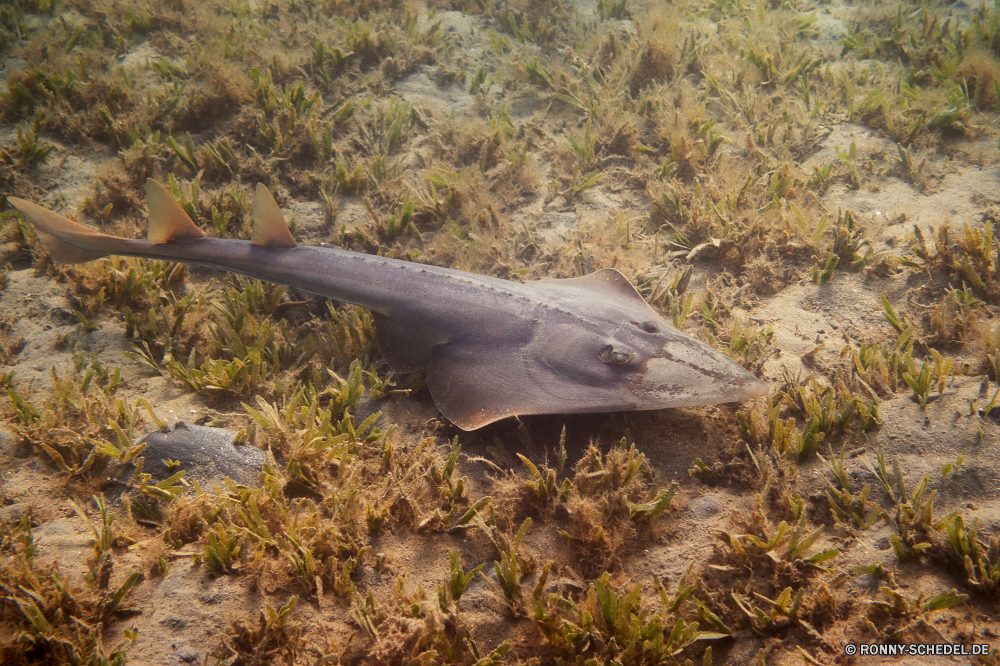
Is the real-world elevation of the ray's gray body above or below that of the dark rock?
above

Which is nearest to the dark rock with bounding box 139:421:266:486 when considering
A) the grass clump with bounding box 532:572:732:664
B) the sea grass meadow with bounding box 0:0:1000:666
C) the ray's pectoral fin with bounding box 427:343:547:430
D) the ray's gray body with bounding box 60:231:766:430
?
the sea grass meadow with bounding box 0:0:1000:666

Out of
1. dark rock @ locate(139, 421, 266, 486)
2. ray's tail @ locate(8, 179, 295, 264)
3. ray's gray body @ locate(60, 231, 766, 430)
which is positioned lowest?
dark rock @ locate(139, 421, 266, 486)

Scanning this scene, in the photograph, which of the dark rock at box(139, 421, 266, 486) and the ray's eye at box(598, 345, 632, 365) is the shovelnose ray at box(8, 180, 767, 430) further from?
the dark rock at box(139, 421, 266, 486)

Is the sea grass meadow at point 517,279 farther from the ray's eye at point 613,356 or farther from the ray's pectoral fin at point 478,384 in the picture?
the ray's eye at point 613,356

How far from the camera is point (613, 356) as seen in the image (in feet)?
10.3

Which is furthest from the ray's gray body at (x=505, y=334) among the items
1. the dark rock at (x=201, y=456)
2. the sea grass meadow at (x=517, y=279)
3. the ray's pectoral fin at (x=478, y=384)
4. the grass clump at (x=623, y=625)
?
the dark rock at (x=201, y=456)

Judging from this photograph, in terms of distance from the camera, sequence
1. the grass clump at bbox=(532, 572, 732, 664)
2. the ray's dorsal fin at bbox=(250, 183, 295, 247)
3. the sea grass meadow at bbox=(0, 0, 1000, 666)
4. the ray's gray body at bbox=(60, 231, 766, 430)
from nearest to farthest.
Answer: the grass clump at bbox=(532, 572, 732, 664), the sea grass meadow at bbox=(0, 0, 1000, 666), the ray's gray body at bbox=(60, 231, 766, 430), the ray's dorsal fin at bbox=(250, 183, 295, 247)

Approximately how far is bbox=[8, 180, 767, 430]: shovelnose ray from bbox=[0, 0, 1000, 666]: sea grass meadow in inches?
14.2

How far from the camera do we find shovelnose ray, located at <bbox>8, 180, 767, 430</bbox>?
3004 millimetres

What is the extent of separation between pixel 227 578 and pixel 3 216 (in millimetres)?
4894

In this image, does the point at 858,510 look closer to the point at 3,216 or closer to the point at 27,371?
the point at 27,371

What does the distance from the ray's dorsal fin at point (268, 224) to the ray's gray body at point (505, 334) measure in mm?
71

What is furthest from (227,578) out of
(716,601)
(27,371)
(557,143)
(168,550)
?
(557,143)

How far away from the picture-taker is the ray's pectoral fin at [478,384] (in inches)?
120
